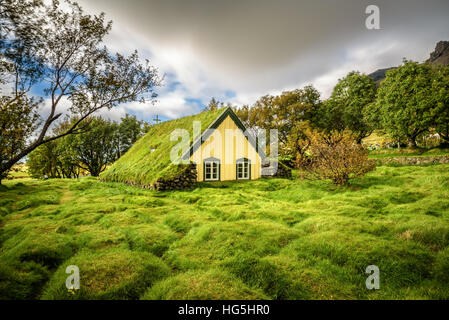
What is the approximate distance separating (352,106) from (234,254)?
126 ft

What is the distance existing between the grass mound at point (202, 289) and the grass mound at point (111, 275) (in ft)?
0.97

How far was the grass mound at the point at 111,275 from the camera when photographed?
2818mm

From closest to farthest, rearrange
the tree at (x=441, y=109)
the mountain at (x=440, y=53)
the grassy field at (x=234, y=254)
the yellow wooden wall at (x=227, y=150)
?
the grassy field at (x=234, y=254), the yellow wooden wall at (x=227, y=150), the tree at (x=441, y=109), the mountain at (x=440, y=53)

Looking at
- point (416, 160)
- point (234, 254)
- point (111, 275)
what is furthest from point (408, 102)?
point (111, 275)

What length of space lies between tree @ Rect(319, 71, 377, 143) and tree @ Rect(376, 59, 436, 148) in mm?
→ 6753

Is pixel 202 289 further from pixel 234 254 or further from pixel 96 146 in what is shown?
pixel 96 146

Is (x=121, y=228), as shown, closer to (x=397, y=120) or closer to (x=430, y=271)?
(x=430, y=271)

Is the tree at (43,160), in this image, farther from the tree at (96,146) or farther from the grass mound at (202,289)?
the grass mound at (202,289)

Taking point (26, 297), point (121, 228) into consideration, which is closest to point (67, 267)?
point (26, 297)

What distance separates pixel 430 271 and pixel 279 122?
32.8 metres

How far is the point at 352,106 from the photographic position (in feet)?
108

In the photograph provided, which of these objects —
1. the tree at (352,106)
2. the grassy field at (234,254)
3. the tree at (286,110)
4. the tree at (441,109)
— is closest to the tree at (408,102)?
the tree at (441,109)

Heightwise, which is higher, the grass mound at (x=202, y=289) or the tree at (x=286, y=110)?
the tree at (x=286, y=110)
